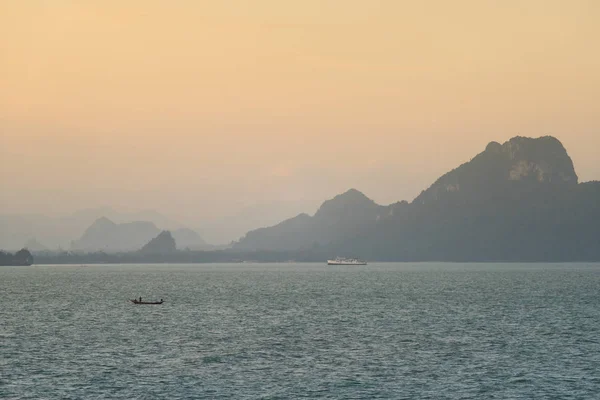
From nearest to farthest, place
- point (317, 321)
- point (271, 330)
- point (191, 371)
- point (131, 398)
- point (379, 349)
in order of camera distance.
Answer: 1. point (131, 398)
2. point (191, 371)
3. point (379, 349)
4. point (271, 330)
5. point (317, 321)

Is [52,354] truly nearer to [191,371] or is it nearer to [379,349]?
[191,371]

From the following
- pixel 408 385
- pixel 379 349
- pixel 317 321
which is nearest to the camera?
pixel 408 385

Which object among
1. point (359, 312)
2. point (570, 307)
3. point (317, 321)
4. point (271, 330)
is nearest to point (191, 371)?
point (271, 330)

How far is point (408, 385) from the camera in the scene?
83.4 meters

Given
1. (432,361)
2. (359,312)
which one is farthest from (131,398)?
(359,312)

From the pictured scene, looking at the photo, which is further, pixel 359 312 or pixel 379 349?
pixel 359 312

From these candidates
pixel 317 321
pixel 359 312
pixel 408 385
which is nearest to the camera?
pixel 408 385

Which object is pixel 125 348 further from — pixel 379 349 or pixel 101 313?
pixel 101 313

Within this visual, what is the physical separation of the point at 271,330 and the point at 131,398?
55.6 meters

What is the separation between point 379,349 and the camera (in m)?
108

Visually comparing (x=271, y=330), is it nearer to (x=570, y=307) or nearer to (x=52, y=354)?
(x=52, y=354)

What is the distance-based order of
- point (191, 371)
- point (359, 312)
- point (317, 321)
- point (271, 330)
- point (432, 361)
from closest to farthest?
point (191, 371) → point (432, 361) → point (271, 330) → point (317, 321) → point (359, 312)

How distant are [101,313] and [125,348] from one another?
196 ft

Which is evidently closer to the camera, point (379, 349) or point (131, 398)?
point (131, 398)
